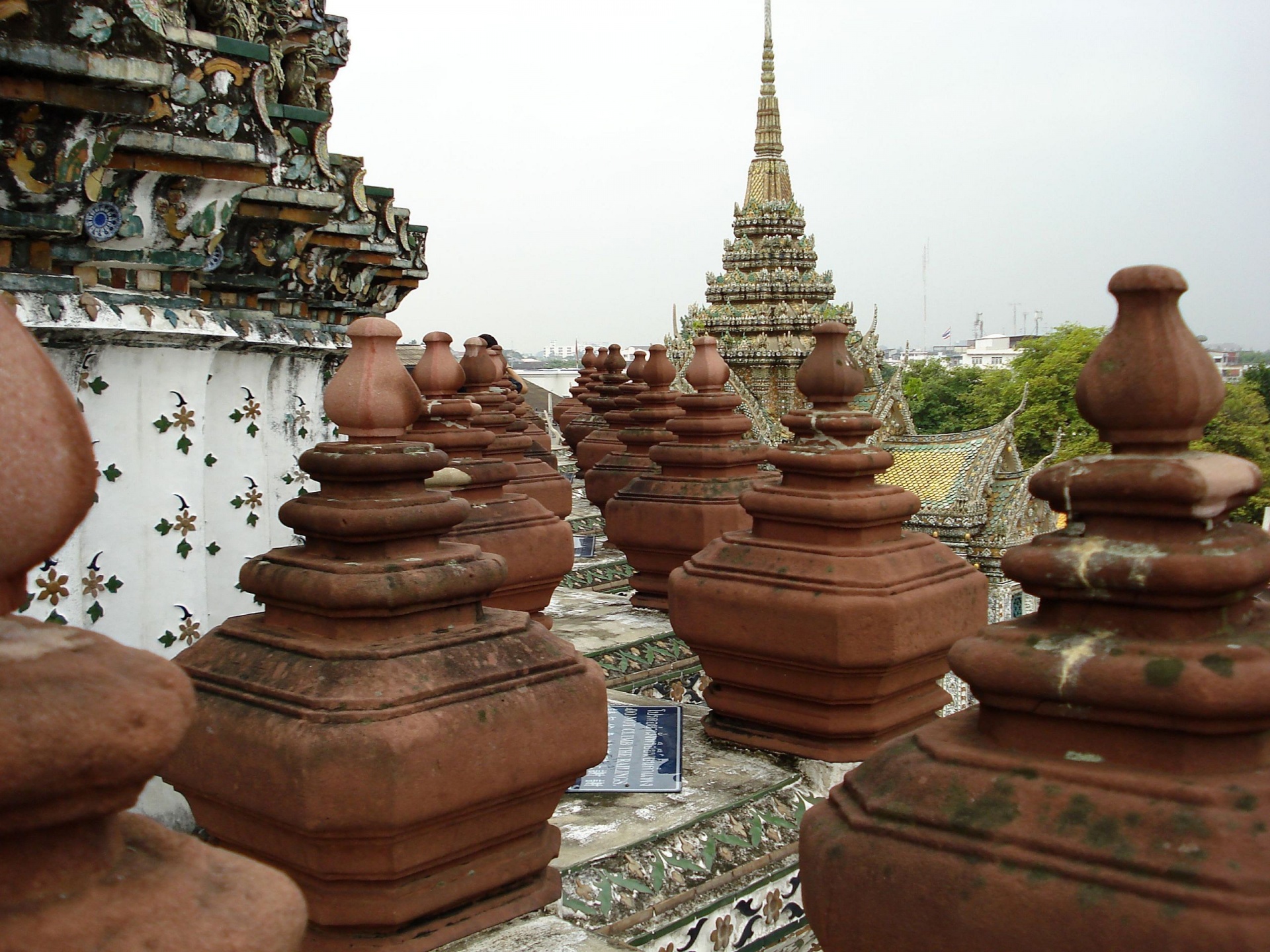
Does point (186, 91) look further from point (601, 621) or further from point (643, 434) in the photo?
point (643, 434)

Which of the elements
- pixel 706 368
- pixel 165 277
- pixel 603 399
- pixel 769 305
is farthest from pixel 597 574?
pixel 769 305

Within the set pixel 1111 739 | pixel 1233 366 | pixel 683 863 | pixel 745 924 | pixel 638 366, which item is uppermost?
pixel 1233 366

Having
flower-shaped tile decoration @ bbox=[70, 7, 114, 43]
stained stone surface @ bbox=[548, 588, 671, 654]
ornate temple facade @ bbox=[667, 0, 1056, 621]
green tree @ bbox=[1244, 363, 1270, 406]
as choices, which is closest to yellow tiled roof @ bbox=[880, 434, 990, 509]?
ornate temple facade @ bbox=[667, 0, 1056, 621]

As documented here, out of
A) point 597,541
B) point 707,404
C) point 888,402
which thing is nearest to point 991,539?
point 888,402

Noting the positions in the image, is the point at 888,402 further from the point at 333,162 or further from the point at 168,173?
the point at 168,173

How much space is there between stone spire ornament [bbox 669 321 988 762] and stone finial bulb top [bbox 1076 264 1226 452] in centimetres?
172

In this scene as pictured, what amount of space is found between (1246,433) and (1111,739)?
34727 millimetres

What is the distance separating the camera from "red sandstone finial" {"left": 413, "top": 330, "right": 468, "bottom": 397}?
533 centimetres

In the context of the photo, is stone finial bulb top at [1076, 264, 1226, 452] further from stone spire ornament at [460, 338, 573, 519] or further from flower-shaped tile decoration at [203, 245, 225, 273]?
stone spire ornament at [460, 338, 573, 519]

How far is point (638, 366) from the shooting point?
834 cm

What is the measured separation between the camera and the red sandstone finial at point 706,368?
5.79 m

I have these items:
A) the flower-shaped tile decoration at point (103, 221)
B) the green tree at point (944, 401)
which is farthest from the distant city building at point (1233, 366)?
the flower-shaped tile decoration at point (103, 221)

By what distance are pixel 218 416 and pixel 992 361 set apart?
100172mm

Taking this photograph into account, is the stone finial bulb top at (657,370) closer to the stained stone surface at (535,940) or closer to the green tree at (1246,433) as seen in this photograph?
the stained stone surface at (535,940)
